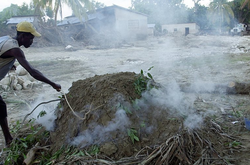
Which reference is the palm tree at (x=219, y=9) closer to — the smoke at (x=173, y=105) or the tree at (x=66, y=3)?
the tree at (x=66, y=3)

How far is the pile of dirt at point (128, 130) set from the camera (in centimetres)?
217

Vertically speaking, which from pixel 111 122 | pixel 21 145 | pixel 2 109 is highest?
pixel 2 109

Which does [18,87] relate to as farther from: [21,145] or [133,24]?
[133,24]

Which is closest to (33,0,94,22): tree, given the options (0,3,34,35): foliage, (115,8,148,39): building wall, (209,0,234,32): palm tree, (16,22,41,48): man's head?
(115,8,148,39): building wall

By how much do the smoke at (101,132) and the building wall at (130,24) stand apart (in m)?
18.6

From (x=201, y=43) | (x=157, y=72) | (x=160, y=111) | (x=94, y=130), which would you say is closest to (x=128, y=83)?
(x=160, y=111)

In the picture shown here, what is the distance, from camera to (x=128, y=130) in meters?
2.30

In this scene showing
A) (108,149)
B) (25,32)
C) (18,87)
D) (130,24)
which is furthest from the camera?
(130,24)

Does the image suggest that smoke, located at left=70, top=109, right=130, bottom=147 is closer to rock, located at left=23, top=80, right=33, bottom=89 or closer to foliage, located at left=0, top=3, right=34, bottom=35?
rock, located at left=23, top=80, right=33, bottom=89

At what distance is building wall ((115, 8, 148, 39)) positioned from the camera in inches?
806

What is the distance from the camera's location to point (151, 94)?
273cm

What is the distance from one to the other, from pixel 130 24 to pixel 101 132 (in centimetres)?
2039

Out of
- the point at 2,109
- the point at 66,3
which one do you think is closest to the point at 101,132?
the point at 2,109

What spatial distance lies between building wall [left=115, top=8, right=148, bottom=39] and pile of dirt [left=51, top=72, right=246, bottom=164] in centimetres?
1834
